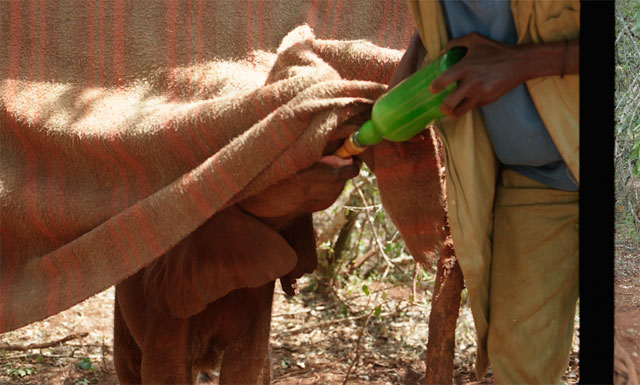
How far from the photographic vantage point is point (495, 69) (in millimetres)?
1928

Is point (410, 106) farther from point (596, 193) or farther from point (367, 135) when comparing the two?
point (596, 193)

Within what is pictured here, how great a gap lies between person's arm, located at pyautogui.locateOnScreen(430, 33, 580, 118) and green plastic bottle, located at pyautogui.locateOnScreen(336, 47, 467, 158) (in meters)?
0.04

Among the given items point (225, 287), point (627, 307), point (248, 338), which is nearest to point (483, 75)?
point (627, 307)

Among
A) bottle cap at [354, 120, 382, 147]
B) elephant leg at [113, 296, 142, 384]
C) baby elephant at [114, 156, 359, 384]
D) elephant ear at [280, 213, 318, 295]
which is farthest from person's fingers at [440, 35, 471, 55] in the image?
elephant leg at [113, 296, 142, 384]

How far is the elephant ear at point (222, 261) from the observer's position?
2654 mm

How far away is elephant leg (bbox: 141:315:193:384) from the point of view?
3.11 metres

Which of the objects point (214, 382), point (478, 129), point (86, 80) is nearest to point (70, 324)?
point (214, 382)

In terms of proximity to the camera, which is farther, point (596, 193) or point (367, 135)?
point (367, 135)

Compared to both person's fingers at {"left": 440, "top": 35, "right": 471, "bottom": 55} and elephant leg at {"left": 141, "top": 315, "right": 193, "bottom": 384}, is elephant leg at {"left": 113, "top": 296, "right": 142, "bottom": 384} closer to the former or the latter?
elephant leg at {"left": 141, "top": 315, "right": 193, "bottom": 384}

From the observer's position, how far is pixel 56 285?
2502 mm

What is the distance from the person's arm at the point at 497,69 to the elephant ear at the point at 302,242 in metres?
1.22

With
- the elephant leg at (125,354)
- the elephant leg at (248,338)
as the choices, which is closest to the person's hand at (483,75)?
the elephant leg at (248,338)

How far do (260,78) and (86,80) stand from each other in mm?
569

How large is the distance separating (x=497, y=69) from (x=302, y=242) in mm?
1379
